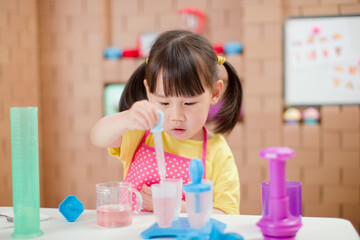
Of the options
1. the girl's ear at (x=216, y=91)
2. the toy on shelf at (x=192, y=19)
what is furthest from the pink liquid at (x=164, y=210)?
the toy on shelf at (x=192, y=19)

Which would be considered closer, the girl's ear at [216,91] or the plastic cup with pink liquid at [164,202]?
the plastic cup with pink liquid at [164,202]

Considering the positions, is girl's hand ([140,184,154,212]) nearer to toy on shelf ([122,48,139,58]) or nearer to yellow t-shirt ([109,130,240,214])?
yellow t-shirt ([109,130,240,214])

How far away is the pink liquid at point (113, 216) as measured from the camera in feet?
2.55

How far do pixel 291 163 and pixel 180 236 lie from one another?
2.10m

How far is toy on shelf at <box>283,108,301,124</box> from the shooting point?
266 centimetres

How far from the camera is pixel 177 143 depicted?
117cm

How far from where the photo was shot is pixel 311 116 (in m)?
2.64

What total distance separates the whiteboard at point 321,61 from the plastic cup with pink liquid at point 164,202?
2.14 m

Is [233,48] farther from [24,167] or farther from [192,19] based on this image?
[24,167]

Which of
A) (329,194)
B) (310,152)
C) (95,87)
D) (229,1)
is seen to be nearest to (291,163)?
(310,152)

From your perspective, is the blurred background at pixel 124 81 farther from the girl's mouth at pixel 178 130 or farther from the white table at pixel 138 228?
the white table at pixel 138 228

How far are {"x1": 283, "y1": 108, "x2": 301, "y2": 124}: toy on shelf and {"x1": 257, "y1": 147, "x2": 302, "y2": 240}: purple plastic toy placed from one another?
2.05m

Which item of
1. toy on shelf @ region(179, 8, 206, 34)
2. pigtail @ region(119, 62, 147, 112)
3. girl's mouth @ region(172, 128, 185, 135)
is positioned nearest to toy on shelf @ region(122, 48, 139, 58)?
toy on shelf @ region(179, 8, 206, 34)

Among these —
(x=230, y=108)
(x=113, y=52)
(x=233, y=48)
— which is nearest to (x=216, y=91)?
(x=230, y=108)
